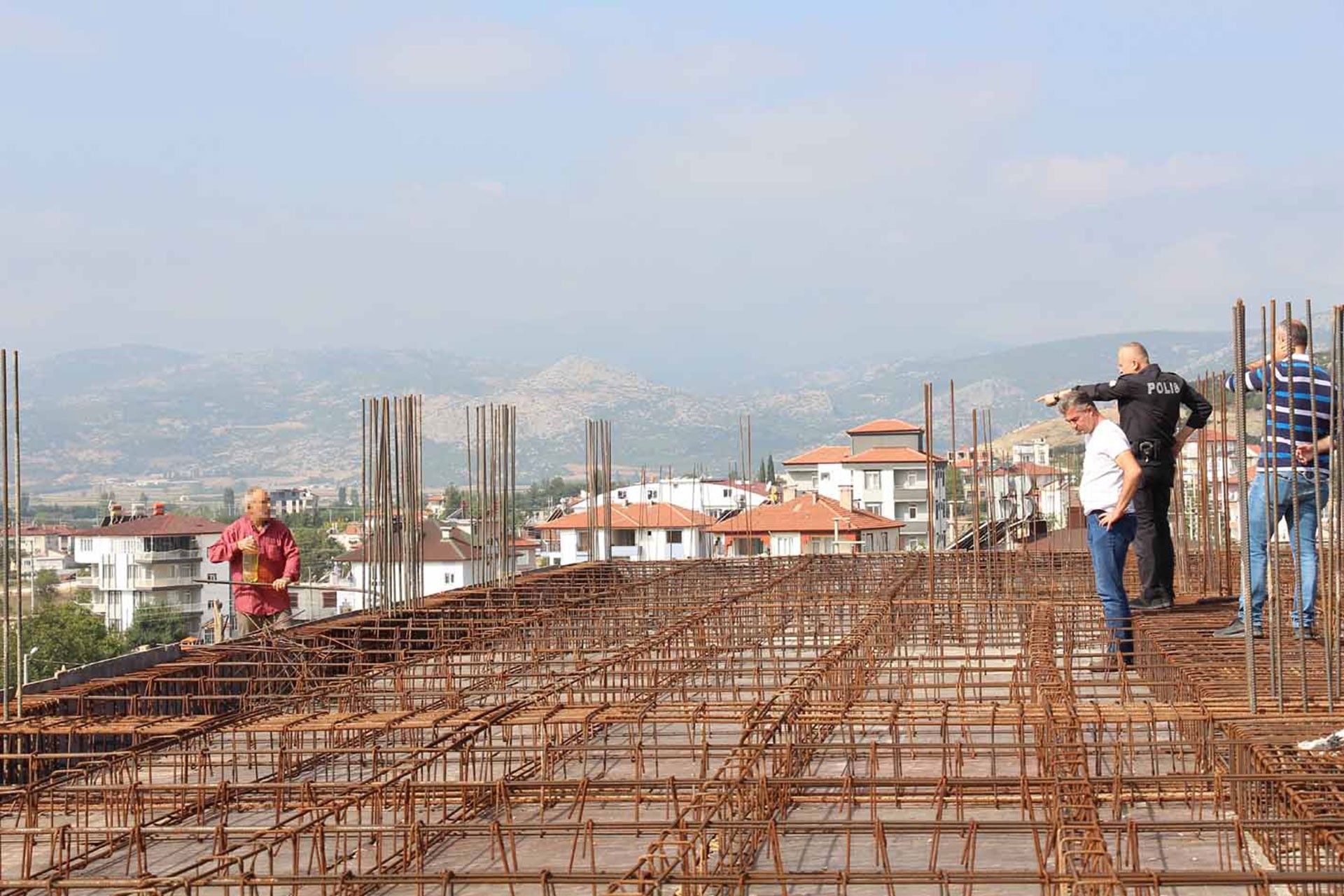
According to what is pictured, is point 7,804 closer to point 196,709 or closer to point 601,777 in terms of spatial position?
point 601,777

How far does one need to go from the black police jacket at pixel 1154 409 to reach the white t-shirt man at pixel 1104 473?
0.57 metres

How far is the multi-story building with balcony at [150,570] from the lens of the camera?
80062 mm

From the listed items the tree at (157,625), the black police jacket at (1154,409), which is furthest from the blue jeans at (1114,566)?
the tree at (157,625)

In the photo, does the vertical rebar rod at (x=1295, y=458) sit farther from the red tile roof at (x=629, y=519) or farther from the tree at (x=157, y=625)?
the tree at (x=157, y=625)

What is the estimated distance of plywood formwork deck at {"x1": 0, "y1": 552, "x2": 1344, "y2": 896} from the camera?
13.1 ft

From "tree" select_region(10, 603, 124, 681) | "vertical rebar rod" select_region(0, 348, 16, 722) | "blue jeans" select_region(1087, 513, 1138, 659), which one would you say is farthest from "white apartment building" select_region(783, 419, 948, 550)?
"vertical rebar rod" select_region(0, 348, 16, 722)

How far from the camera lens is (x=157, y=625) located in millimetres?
76000

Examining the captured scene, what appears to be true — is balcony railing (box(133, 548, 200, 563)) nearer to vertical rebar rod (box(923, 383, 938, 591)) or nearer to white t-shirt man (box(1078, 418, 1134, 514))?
vertical rebar rod (box(923, 383, 938, 591))

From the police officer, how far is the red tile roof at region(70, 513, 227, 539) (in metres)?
69.9

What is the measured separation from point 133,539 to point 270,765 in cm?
8505

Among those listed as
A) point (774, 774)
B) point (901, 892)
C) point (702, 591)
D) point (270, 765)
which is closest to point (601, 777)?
point (774, 774)

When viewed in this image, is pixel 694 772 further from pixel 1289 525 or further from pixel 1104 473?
pixel 1289 525

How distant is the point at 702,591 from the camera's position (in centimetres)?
1311

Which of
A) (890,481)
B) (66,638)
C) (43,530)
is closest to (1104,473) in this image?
(66,638)
